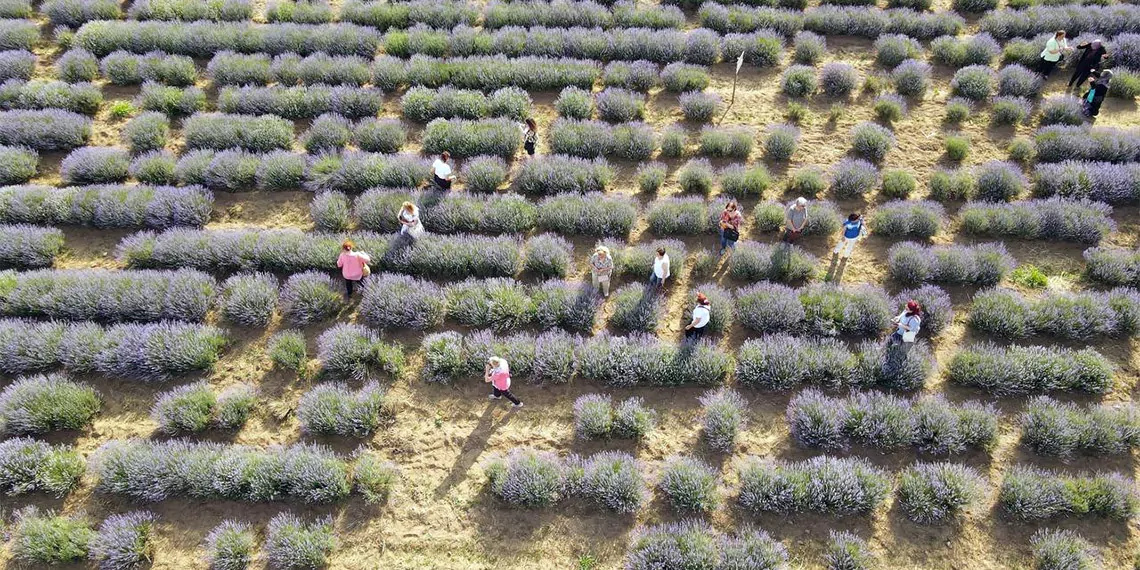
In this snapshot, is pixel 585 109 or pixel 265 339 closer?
pixel 265 339

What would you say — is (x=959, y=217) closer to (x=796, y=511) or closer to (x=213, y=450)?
(x=796, y=511)

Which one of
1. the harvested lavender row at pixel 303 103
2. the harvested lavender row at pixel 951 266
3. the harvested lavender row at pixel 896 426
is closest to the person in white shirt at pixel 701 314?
the harvested lavender row at pixel 896 426

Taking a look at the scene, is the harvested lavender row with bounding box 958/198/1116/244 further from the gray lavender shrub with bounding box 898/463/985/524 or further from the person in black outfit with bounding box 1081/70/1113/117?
the gray lavender shrub with bounding box 898/463/985/524

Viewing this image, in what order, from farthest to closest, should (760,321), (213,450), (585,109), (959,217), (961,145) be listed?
(585,109) → (961,145) → (959,217) → (760,321) → (213,450)

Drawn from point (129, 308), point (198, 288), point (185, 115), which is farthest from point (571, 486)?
point (185, 115)

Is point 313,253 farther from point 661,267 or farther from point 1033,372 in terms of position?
point 1033,372

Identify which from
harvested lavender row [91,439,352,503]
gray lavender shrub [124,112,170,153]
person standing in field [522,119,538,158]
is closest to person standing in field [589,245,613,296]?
person standing in field [522,119,538,158]

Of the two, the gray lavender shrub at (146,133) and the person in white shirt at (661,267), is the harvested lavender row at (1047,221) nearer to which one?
the person in white shirt at (661,267)
